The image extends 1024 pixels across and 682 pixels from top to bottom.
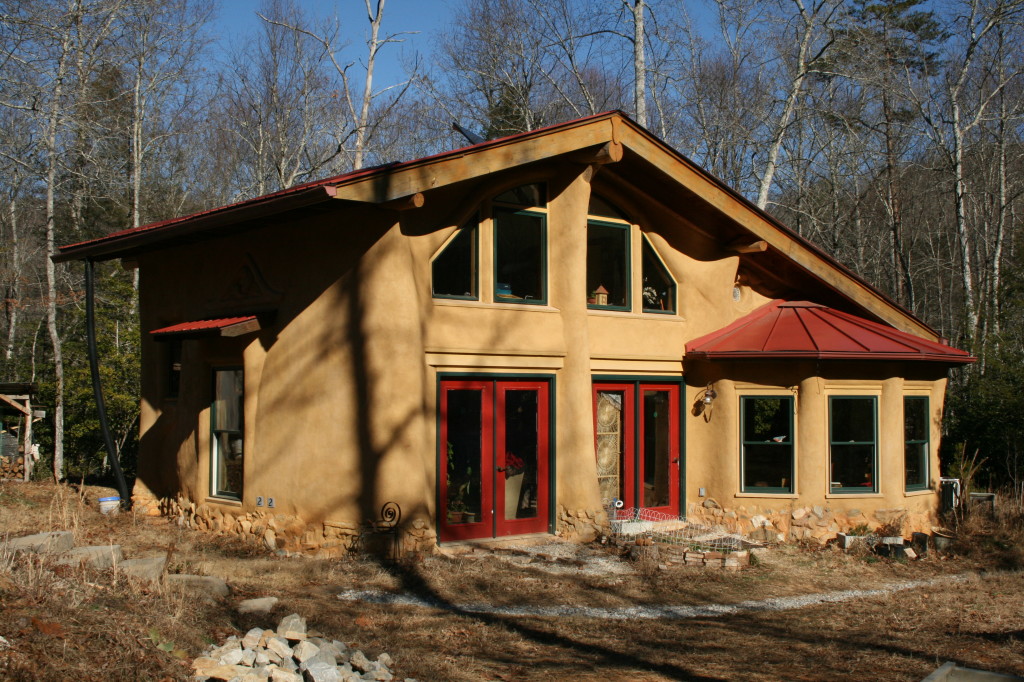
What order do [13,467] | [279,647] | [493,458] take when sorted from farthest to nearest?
1. [13,467]
2. [493,458]
3. [279,647]

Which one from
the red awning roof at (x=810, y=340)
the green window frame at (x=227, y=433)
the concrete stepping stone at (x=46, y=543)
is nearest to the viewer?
the concrete stepping stone at (x=46, y=543)

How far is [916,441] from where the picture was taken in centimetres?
1374

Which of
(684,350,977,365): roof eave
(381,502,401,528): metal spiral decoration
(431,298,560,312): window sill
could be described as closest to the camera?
(381,502,401,528): metal spiral decoration

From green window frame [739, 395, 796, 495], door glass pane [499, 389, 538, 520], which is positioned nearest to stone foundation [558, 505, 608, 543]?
door glass pane [499, 389, 538, 520]

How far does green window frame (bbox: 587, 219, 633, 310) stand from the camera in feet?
42.9

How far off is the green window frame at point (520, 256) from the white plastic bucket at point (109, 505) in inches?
255

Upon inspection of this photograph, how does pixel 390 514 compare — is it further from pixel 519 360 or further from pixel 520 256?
pixel 520 256

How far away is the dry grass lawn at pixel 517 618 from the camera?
581 cm

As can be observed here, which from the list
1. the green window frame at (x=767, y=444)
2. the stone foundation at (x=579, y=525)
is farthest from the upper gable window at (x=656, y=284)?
the stone foundation at (x=579, y=525)

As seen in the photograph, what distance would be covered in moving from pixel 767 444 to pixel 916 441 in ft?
7.86

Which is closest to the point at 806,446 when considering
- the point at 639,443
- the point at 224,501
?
the point at 639,443

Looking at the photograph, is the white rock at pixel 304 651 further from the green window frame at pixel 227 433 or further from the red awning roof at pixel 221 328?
the green window frame at pixel 227 433

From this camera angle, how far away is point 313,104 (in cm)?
2786

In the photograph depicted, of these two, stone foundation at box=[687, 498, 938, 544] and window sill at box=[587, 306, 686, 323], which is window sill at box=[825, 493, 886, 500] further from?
window sill at box=[587, 306, 686, 323]
